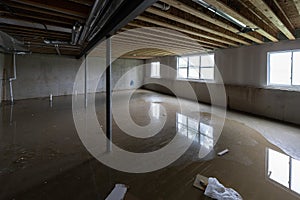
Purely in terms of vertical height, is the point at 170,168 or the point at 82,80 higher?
the point at 82,80

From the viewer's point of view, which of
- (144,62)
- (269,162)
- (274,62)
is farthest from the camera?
(144,62)

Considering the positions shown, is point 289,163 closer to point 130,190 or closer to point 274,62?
point 130,190

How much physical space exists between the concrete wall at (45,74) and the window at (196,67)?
4535mm

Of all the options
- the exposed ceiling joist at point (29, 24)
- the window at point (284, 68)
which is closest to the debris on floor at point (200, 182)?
the exposed ceiling joist at point (29, 24)

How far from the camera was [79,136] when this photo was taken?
3.67 m

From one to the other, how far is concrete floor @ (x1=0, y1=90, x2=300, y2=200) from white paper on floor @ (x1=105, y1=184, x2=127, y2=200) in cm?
6

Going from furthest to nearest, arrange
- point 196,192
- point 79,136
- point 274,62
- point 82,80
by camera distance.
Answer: point 82,80
point 274,62
point 79,136
point 196,192

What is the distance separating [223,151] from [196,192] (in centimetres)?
124

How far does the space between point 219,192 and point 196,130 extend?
7.08 feet

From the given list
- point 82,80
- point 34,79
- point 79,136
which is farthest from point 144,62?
point 79,136

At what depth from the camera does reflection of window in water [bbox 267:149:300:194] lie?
7.12 feet

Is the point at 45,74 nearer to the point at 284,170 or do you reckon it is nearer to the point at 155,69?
the point at 155,69

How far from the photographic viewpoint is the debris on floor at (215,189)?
1.87m

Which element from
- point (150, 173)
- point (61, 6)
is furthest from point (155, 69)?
point (150, 173)
